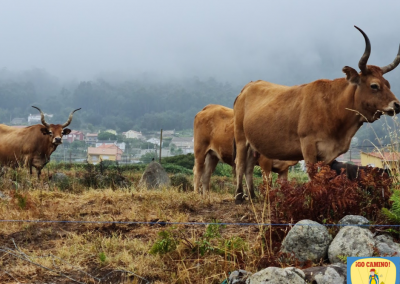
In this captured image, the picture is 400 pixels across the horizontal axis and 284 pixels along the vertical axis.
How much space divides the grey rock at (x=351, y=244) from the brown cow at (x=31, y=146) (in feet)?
44.5

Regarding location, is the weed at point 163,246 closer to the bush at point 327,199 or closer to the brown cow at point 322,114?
the bush at point 327,199

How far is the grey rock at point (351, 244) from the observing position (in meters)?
4.95

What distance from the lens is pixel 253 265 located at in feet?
17.2

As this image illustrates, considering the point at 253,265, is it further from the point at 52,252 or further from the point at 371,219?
the point at 52,252

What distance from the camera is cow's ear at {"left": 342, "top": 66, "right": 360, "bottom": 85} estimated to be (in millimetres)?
8114

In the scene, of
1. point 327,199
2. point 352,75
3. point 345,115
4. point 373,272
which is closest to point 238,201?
point 345,115

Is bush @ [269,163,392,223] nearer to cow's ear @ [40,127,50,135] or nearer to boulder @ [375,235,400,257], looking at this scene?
boulder @ [375,235,400,257]

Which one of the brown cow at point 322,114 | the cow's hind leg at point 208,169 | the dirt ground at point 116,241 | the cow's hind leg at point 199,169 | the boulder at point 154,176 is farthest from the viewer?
the boulder at point 154,176

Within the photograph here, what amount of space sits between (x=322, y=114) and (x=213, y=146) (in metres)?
5.20

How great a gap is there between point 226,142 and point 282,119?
3922 mm

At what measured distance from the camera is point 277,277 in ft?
14.6

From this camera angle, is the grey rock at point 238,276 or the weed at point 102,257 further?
the weed at point 102,257

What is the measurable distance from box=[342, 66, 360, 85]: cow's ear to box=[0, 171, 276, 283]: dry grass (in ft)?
7.75

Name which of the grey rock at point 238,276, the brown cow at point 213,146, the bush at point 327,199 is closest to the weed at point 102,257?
the grey rock at point 238,276
